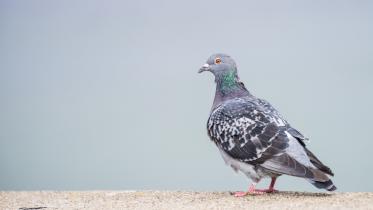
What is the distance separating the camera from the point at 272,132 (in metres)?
12.2

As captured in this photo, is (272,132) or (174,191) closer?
(272,132)

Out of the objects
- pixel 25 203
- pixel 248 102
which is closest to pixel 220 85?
pixel 248 102

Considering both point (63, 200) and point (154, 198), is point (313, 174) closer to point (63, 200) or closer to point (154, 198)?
point (154, 198)

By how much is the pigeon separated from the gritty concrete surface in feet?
1.28

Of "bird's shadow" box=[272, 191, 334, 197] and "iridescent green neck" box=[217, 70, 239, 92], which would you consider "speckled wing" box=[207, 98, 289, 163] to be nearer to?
"iridescent green neck" box=[217, 70, 239, 92]

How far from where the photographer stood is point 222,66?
542 inches

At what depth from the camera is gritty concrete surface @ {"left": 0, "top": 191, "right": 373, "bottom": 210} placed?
11.2 metres

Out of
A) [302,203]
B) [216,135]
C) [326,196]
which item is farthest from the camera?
[216,135]

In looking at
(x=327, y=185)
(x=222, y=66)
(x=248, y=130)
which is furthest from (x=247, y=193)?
(x=222, y=66)

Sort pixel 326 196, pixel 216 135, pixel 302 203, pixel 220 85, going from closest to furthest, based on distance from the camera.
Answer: pixel 302 203
pixel 326 196
pixel 216 135
pixel 220 85

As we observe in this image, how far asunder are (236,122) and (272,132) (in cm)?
72

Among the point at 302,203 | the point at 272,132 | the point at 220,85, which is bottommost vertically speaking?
the point at 302,203

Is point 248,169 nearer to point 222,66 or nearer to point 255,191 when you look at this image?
point 255,191

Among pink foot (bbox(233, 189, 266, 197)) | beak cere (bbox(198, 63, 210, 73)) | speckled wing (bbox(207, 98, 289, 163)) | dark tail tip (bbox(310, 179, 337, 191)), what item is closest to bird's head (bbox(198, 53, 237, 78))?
beak cere (bbox(198, 63, 210, 73))
